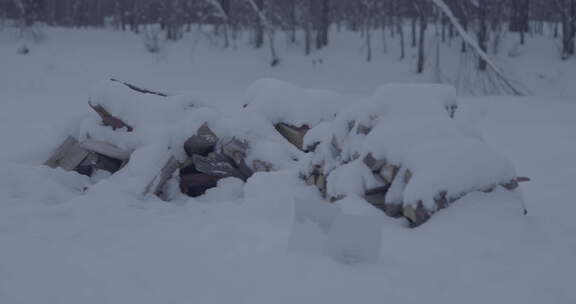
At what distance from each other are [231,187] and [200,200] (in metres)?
0.35

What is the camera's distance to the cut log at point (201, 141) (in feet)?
18.2

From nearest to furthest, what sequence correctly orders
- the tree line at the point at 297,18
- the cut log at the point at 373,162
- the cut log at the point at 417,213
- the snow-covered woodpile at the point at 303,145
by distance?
the cut log at the point at 417,213 → the snow-covered woodpile at the point at 303,145 → the cut log at the point at 373,162 → the tree line at the point at 297,18

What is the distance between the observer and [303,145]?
524 cm

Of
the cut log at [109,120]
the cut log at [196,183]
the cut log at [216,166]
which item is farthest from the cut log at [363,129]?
the cut log at [109,120]

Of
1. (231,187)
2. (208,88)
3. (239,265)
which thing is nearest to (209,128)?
(231,187)

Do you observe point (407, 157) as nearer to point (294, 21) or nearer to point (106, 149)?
point (106, 149)

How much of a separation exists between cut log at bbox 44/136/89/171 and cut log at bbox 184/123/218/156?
A: 1138 mm

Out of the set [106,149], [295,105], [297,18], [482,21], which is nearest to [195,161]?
[106,149]

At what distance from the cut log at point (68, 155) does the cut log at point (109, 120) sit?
1.34ft

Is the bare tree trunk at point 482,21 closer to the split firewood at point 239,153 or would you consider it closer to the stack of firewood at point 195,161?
the stack of firewood at point 195,161

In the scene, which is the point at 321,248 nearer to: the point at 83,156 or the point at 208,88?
the point at 83,156

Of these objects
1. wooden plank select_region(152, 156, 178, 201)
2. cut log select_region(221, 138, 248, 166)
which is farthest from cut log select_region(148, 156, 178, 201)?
cut log select_region(221, 138, 248, 166)

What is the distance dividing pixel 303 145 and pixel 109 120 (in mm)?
2374

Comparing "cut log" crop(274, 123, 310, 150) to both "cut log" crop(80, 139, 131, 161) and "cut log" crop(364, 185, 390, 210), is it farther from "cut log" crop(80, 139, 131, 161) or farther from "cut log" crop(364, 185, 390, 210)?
"cut log" crop(364, 185, 390, 210)
